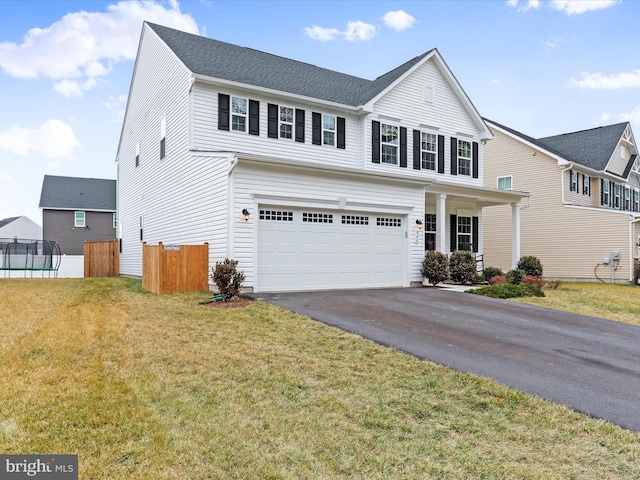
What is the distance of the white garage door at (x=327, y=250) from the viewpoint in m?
11.9

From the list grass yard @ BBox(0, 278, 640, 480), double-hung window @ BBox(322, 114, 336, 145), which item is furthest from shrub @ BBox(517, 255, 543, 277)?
grass yard @ BBox(0, 278, 640, 480)

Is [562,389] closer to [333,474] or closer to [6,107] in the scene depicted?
[333,474]

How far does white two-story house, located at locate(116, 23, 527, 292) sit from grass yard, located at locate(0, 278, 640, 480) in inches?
232

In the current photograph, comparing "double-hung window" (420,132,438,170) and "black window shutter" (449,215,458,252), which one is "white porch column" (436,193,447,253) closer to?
"double-hung window" (420,132,438,170)

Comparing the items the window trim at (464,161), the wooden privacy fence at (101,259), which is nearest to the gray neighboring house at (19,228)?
the wooden privacy fence at (101,259)

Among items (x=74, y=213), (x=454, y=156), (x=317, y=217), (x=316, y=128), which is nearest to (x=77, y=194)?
(x=74, y=213)

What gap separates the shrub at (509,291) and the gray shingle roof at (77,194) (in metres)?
27.3

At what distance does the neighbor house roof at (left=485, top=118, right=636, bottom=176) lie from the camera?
2438 cm

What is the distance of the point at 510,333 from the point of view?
744 cm

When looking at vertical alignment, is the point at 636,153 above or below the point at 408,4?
below

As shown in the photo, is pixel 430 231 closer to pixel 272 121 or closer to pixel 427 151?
pixel 427 151

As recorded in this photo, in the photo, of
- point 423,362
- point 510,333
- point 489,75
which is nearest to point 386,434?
point 423,362

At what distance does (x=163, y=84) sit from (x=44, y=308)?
10.1m

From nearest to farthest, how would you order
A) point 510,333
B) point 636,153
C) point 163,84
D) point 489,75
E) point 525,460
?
1. point 525,460
2. point 510,333
3. point 163,84
4. point 489,75
5. point 636,153
